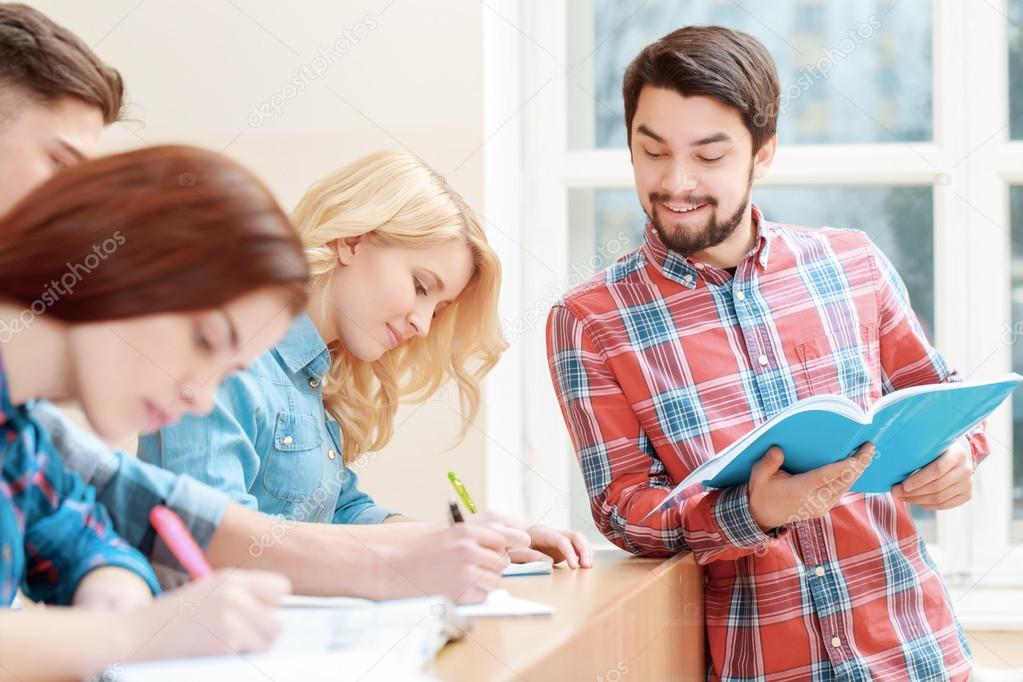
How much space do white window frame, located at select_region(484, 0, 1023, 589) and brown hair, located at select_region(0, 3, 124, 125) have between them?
123cm

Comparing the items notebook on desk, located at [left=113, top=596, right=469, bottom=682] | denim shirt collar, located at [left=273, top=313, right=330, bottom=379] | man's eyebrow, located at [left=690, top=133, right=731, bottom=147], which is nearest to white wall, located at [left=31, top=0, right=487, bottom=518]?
man's eyebrow, located at [left=690, top=133, right=731, bottom=147]

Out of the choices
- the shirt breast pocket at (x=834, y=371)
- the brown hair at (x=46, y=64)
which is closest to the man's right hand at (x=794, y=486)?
the shirt breast pocket at (x=834, y=371)

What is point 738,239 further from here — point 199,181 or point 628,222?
point 199,181

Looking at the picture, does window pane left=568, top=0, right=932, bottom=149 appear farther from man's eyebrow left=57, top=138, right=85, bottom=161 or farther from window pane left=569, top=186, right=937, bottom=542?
man's eyebrow left=57, top=138, right=85, bottom=161

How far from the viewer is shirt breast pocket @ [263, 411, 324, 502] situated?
1.35 meters

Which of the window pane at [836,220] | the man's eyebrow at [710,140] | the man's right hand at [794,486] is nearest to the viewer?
the man's right hand at [794,486]

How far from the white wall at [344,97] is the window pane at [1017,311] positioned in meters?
1.19

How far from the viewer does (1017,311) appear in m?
2.46

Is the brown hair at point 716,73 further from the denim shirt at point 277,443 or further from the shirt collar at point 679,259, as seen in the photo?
the denim shirt at point 277,443

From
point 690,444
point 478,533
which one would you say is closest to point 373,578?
point 478,533

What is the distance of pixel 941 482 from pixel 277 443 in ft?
2.85

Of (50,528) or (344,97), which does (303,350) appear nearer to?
(50,528)

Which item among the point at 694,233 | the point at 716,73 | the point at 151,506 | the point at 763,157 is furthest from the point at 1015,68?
the point at 151,506

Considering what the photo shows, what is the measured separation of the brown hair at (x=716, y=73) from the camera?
5.42ft
